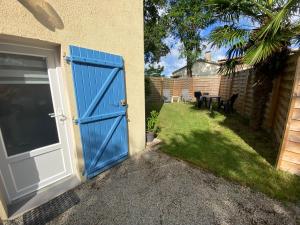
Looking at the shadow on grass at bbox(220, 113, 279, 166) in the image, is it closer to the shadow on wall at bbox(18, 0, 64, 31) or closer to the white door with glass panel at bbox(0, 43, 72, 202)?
the white door with glass panel at bbox(0, 43, 72, 202)

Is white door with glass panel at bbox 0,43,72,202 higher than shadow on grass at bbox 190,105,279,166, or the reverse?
white door with glass panel at bbox 0,43,72,202

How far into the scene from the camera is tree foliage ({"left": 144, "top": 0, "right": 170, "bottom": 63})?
8758mm

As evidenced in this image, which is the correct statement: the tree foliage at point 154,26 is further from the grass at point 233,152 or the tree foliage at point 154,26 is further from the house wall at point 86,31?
the house wall at point 86,31

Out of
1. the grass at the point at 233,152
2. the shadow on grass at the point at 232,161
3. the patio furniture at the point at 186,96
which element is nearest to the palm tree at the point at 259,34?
the grass at the point at 233,152

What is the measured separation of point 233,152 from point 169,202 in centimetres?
220

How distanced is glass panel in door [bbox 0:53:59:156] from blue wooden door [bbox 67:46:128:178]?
43 cm

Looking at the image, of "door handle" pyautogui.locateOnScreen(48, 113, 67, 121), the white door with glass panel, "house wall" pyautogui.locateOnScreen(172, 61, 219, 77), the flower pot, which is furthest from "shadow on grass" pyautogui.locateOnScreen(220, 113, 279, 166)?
"house wall" pyautogui.locateOnScreen(172, 61, 219, 77)

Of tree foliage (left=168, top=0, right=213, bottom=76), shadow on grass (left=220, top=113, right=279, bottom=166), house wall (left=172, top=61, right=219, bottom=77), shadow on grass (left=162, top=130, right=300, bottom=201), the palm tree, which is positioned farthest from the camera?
house wall (left=172, top=61, right=219, bottom=77)

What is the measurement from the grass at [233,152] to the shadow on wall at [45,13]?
10.3ft

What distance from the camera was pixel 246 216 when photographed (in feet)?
6.58

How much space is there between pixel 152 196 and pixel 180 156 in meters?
1.38

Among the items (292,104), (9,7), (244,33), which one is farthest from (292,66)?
(9,7)

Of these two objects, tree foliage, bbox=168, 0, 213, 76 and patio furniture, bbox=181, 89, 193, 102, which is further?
patio furniture, bbox=181, 89, 193, 102

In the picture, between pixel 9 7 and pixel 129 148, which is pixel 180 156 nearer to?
pixel 129 148
